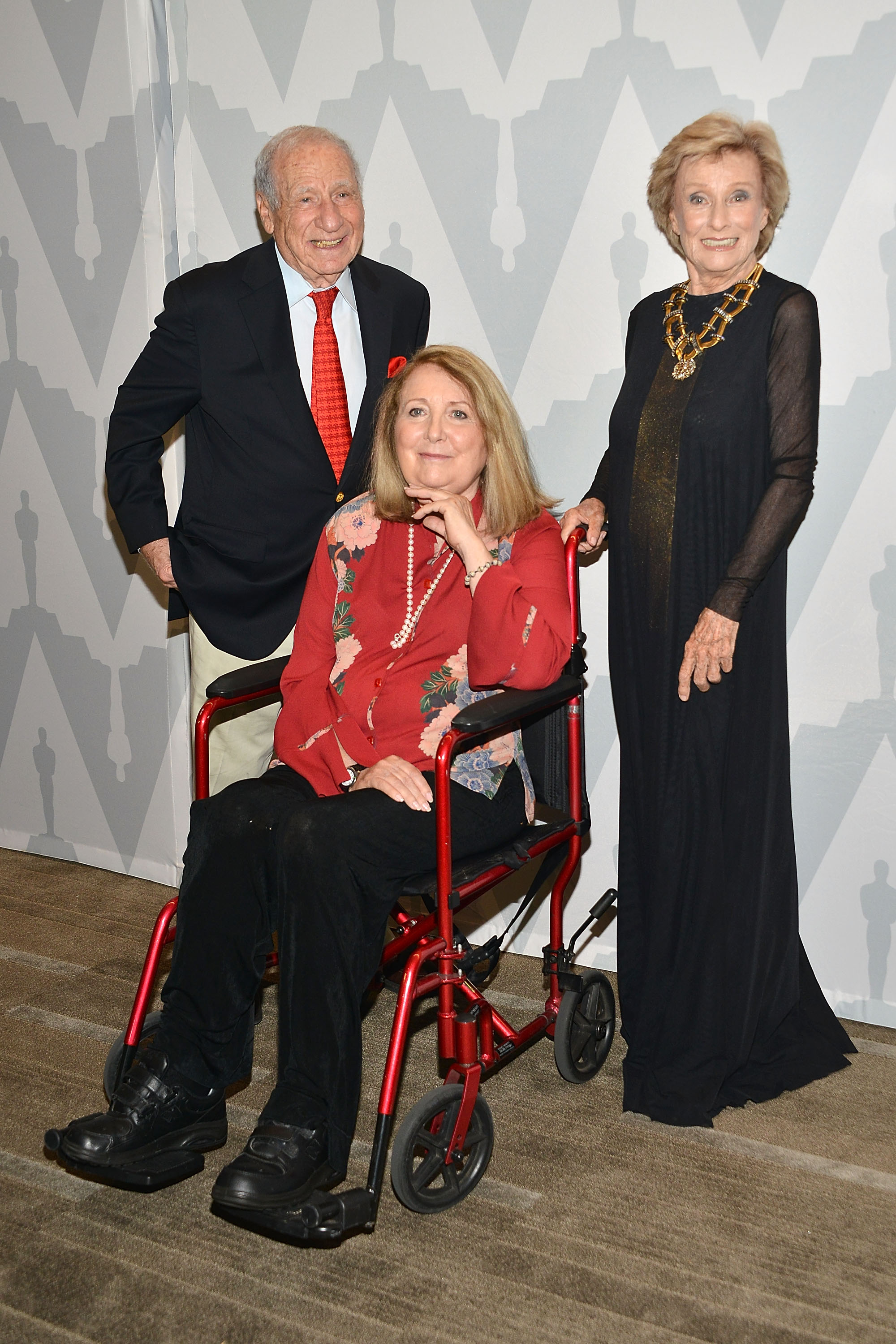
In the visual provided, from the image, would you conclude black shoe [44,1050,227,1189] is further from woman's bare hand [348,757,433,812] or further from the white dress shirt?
the white dress shirt

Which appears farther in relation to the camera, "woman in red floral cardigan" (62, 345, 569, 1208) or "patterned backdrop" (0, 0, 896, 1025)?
"patterned backdrop" (0, 0, 896, 1025)

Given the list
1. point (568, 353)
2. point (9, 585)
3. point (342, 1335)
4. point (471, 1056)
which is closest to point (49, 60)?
point (9, 585)

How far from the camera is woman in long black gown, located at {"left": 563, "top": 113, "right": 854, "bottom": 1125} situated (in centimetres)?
217

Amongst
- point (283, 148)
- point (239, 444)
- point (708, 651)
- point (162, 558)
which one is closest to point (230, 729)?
point (162, 558)

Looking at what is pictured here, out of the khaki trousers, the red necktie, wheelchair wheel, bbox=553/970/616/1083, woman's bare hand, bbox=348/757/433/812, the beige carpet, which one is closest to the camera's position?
the beige carpet

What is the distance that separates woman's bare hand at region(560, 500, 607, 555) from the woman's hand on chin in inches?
9.7

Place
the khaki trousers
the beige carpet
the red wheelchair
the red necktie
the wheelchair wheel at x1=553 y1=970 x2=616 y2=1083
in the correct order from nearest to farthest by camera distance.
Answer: the beige carpet, the red wheelchair, the wheelchair wheel at x1=553 y1=970 x2=616 y2=1083, the red necktie, the khaki trousers

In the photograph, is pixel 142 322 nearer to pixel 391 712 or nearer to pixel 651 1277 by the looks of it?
pixel 391 712

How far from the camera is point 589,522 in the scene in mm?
2396

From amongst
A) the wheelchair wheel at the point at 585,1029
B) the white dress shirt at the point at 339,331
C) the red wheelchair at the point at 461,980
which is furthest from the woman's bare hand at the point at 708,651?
the white dress shirt at the point at 339,331

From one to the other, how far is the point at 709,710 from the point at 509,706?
18.8 inches

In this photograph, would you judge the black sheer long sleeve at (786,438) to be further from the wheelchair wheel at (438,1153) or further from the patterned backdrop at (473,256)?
the wheelchair wheel at (438,1153)

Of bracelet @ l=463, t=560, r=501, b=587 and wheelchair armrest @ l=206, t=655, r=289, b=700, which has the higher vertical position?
bracelet @ l=463, t=560, r=501, b=587

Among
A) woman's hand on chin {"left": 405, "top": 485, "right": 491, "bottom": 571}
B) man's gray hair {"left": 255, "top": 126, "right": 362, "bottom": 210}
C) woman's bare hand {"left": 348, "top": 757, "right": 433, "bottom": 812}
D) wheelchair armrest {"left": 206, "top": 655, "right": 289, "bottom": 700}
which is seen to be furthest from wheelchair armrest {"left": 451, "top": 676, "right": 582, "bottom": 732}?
man's gray hair {"left": 255, "top": 126, "right": 362, "bottom": 210}
